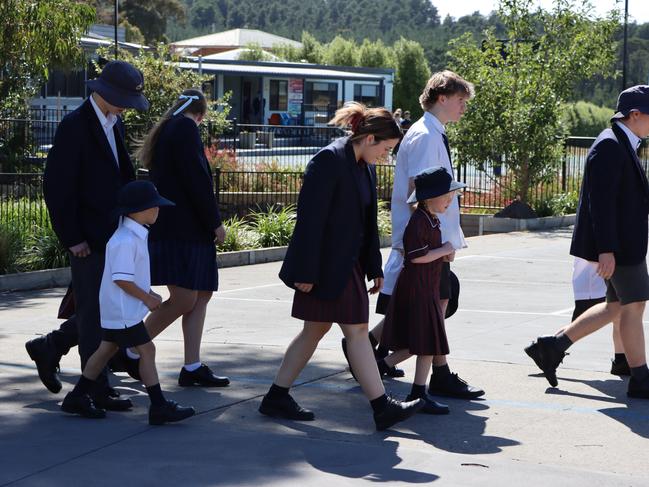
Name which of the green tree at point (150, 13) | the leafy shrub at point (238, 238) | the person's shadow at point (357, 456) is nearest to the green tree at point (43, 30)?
the leafy shrub at point (238, 238)

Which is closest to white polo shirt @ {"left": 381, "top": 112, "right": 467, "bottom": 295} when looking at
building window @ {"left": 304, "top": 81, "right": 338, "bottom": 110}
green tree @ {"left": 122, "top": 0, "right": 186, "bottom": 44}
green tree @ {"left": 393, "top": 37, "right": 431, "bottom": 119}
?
building window @ {"left": 304, "top": 81, "right": 338, "bottom": 110}

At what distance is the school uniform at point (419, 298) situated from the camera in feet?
21.7

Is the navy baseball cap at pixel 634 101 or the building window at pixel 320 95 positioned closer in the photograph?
the navy baseball cap at pixel 634 101

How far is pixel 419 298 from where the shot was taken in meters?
6.64

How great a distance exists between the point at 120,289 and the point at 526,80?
51.7ft

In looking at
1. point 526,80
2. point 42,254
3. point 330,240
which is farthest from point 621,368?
point 526,80

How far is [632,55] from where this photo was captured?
120438mm

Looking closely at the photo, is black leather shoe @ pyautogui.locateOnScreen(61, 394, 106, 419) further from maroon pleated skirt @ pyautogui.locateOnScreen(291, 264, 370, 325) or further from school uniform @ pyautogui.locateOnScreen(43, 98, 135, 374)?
maroon pleated skirt @ pyautogui.locateOnScreen(291, 264, 370, 325)

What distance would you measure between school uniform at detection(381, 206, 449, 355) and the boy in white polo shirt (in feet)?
4.36

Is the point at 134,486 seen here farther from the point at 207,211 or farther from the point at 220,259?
the point at 220,259

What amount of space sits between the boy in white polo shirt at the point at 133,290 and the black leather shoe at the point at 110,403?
43 centimetres

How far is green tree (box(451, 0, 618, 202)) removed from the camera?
67.9ft

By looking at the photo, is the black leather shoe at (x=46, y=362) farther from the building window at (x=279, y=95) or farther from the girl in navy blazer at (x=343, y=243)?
the building window at (x=279, y=95)

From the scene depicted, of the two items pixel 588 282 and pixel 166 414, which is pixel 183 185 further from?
pixel 588 282
